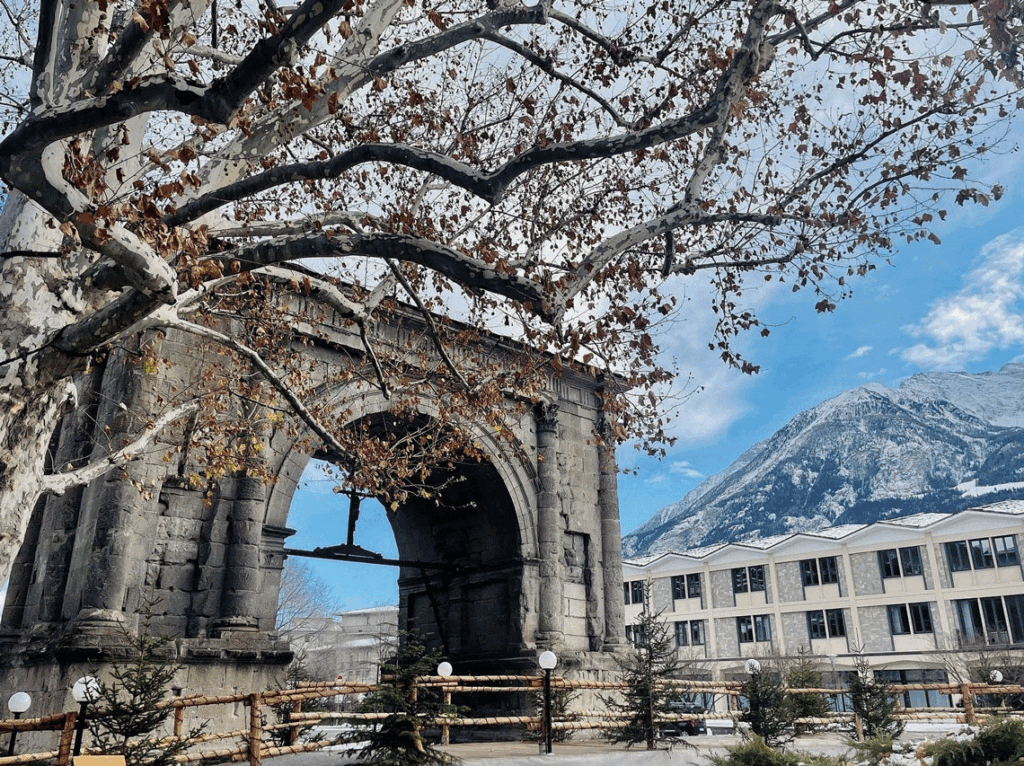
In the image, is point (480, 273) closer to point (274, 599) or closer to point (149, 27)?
point (149, 27)

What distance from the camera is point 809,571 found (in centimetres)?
4166

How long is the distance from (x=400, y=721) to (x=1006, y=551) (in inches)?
1416

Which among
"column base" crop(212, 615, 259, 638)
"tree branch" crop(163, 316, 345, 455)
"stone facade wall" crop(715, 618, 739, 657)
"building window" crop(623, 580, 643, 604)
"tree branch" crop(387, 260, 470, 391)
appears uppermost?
"building window" crop(623, 580, 643, 604)

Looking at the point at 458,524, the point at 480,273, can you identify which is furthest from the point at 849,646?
the point at 480,273

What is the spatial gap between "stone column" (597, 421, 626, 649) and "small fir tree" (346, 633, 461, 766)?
25.5 feet

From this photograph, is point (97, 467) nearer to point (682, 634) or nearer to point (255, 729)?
point (255, 729)

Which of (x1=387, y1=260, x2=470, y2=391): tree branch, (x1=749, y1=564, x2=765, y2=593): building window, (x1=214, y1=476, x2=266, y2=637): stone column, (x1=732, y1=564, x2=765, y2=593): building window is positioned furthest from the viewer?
(x1=732, y1=564, x2=765, y2=593): building window

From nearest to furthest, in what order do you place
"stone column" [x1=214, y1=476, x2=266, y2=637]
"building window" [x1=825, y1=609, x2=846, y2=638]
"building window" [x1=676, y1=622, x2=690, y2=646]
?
"stone column" [x1=214, y1=476, x2=266, y2=637] < "building window" [x1=825, y1=609, x2=846, y2=638] < "building window" [x1=676, y1=622, x2=690, y2=646]

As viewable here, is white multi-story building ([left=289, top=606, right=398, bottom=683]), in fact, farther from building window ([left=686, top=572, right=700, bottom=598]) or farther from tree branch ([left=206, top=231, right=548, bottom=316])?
tree branch ([left=206, top=231, right=548, bottom=316])

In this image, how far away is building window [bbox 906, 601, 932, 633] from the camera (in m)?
36.9

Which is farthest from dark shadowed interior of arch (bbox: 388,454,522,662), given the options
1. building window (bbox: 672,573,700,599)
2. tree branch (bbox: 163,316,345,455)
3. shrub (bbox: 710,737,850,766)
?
building window (bbox: 672,573,700,599)

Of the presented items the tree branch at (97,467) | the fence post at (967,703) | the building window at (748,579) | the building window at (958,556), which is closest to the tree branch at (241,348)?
the tree branch at (97,467)

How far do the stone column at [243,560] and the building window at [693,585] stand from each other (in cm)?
3902

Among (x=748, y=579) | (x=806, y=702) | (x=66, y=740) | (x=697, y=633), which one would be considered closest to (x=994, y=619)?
(x=748, y=579)
